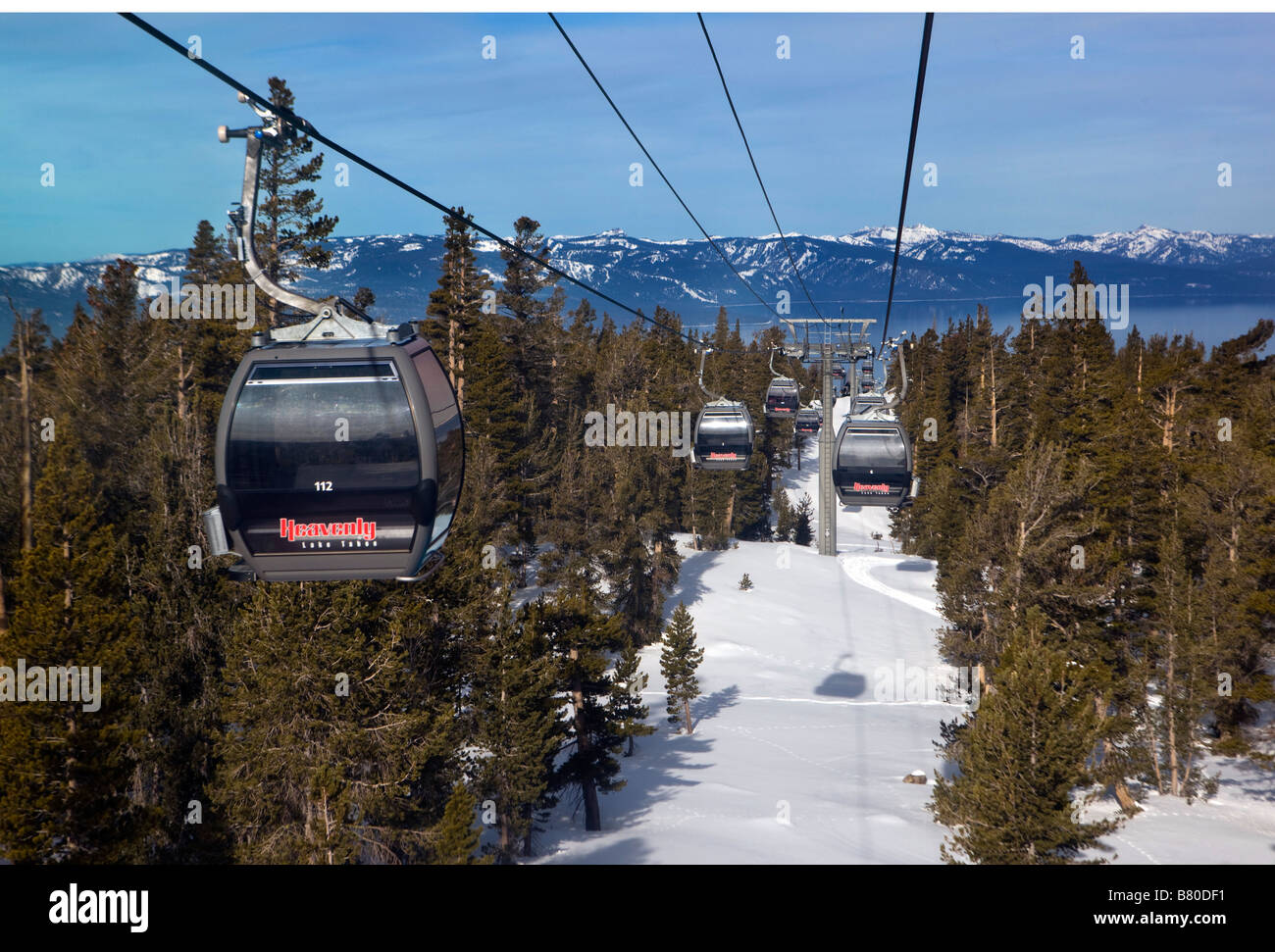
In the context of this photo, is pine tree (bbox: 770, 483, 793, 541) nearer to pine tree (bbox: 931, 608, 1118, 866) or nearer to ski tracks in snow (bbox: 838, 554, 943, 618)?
ski tracks in snow (bbox: 838, 554, 943, 618)

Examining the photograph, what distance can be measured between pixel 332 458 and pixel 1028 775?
1689cm

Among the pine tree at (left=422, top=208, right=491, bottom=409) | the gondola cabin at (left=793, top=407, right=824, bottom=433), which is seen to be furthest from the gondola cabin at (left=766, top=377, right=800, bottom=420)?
the pine tree at (left=422, top=208, right=491, bottom=409)

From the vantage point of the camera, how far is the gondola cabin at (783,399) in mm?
38438

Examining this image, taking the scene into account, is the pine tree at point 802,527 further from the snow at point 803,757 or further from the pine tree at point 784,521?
the snow at point 803,757

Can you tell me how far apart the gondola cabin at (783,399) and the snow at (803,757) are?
1424 cm

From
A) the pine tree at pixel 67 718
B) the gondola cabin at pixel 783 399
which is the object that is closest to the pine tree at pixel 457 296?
the gondola cabin at pixel 783 399

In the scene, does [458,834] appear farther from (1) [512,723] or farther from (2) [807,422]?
(2) [807,422]

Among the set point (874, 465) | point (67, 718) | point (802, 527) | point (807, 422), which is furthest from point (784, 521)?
point (67, 718)

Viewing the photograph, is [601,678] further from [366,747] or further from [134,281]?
[134,281]

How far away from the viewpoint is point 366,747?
20.8 m

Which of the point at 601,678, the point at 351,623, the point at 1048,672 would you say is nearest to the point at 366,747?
the point at 351,623

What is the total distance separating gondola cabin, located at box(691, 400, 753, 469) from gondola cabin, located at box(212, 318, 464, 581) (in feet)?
53.7

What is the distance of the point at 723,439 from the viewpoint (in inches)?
901

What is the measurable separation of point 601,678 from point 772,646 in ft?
80.1
